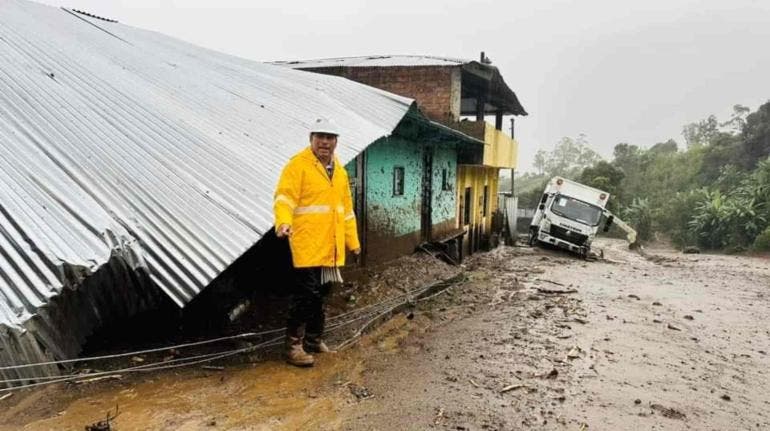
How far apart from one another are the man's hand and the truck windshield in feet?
59.0

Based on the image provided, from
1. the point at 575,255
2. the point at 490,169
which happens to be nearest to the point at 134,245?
the point at 575,255

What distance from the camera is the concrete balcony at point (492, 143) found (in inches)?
673

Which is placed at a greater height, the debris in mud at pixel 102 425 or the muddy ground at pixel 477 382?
the debris in mud at pixel 102 425

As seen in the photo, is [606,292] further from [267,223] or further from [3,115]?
[3,115]

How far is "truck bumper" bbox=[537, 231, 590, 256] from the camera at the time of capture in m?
19.8

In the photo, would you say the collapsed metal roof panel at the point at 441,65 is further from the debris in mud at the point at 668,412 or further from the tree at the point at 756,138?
the tree at the point at 756,138

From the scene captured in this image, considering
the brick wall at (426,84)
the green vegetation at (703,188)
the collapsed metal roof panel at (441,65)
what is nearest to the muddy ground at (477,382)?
the brick wall at (426,84)

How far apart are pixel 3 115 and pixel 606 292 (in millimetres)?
10738

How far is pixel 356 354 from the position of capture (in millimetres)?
4801

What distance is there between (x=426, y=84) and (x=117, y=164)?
14.0 m

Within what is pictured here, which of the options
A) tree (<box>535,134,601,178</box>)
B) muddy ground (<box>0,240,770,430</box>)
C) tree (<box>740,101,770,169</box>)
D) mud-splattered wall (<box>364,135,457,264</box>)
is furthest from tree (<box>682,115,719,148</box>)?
muddy ground (<box>0,240,770,430</box>)

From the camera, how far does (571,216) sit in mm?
20141

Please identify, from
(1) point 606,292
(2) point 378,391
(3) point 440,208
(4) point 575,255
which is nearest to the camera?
(2) point 378,391

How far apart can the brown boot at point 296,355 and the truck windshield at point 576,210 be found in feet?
57.9
